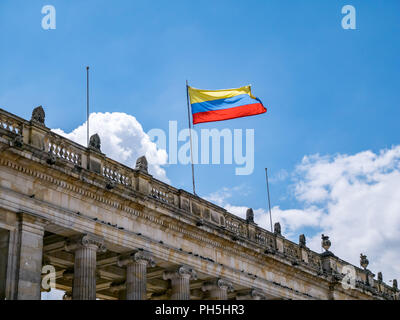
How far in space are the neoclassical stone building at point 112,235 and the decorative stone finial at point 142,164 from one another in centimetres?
7

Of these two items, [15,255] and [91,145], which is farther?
[91,145]

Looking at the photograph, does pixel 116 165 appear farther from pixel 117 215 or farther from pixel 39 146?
pixel 39 146

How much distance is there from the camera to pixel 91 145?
32094 mm

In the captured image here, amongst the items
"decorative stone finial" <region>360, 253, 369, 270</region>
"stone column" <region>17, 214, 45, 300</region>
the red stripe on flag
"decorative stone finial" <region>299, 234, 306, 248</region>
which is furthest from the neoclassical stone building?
"decorative stone finial" <region>360, 253, 369, 270</region>

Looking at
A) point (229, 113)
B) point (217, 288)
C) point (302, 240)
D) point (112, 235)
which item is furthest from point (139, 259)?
point (302, 240)

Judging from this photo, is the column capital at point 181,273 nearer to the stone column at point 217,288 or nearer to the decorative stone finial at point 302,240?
the stone column at point 217,288

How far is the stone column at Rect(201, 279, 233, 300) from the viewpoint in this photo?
3672cm

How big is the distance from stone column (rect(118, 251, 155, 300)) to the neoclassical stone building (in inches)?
1.7

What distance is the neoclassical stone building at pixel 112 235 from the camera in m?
27.4

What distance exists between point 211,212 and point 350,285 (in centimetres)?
1592

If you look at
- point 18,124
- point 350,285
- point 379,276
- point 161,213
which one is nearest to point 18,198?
point 18,124

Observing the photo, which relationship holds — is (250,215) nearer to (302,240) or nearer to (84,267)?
(302,240)

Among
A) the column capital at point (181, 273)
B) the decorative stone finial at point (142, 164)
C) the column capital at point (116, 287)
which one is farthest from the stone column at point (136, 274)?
the column capital at point (116, 287)

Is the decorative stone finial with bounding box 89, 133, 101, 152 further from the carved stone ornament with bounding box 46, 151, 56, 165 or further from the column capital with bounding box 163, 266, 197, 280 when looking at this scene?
the column capital with bounding box 163, 266, 197, 280
